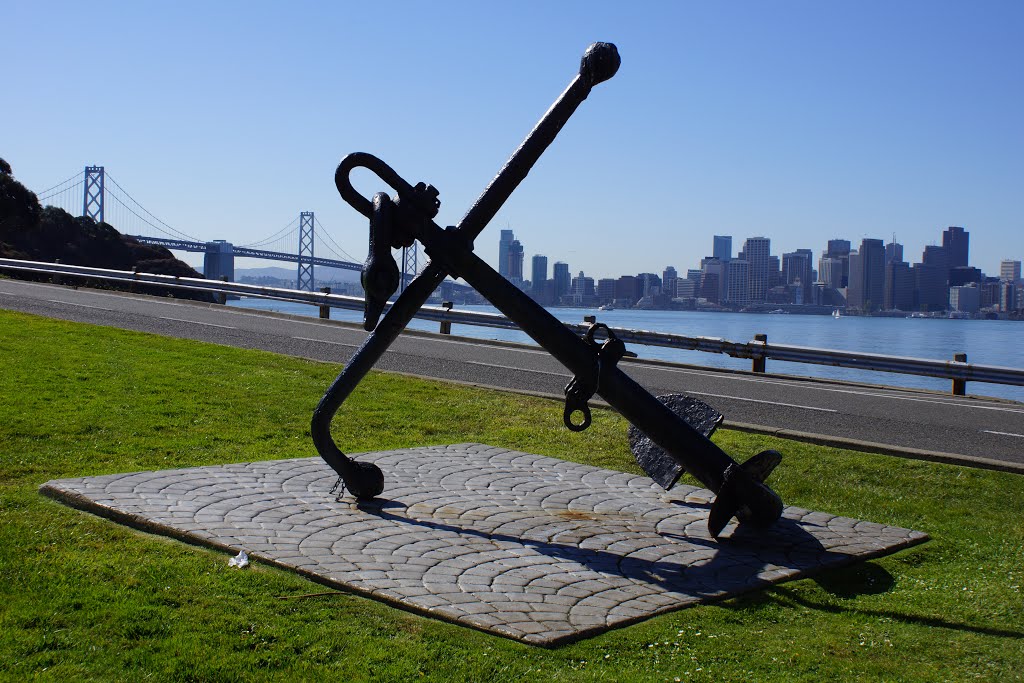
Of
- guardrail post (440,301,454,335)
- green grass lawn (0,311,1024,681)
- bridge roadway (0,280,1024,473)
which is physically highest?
guardrail post (440,301,454,335)

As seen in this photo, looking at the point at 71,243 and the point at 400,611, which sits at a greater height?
the point at 71,243

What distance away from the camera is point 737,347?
16.2 metres

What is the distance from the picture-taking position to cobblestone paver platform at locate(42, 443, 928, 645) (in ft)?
14.4

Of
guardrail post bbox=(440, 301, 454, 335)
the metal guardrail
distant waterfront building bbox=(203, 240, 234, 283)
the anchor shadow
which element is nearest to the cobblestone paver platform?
the anchor shadow

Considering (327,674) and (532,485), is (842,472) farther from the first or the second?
(327,674)

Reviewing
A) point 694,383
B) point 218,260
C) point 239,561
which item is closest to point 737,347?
point 694,383

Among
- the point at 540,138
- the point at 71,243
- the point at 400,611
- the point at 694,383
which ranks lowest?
the point at 400,611

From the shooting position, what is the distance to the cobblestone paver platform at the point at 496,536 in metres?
4.38

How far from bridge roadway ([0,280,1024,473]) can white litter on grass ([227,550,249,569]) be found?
5046mm

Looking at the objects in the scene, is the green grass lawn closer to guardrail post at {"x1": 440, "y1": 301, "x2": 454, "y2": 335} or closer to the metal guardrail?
the metal guardrail

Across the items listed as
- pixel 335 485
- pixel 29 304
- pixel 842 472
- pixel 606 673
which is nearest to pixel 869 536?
pixel 842 472

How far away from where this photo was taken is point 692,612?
4.35 meters

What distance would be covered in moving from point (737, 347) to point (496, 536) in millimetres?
11503

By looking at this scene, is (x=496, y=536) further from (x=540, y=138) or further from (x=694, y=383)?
(x=694, y=383)
